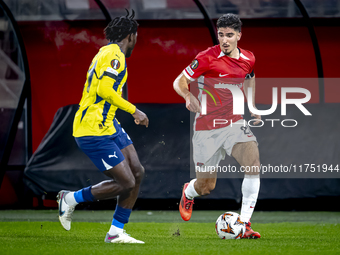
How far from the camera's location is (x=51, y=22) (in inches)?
376

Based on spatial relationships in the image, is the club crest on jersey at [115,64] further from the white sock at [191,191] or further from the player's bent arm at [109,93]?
the white sock at [191,191]

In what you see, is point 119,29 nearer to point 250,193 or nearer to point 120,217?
point 120,217

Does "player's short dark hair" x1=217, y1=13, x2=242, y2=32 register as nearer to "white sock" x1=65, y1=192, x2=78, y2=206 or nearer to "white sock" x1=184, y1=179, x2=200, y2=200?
"white sock" x1=184, y1=179, x2=200, y2=200

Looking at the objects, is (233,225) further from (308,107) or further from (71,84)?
(71,84)

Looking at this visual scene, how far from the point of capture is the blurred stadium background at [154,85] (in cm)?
803

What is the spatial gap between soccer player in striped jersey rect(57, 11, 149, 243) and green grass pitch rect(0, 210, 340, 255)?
1.32ft

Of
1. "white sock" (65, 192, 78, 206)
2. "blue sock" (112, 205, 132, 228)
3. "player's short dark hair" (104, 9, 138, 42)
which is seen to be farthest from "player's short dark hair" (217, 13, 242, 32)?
"white sock" (65, 192, 78, 206)

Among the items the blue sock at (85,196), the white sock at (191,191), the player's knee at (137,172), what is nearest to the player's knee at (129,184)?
the player's knee at (137,172)

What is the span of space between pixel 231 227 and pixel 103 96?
5.46 feet

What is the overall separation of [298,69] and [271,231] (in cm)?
446

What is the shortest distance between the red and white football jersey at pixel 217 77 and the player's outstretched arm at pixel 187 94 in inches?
2.8

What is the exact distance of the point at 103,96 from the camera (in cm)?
456

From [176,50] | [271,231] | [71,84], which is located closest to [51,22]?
[71,84]

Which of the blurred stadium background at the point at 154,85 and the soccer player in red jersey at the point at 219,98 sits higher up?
the soccer player in red jersey at the point at 219,98
